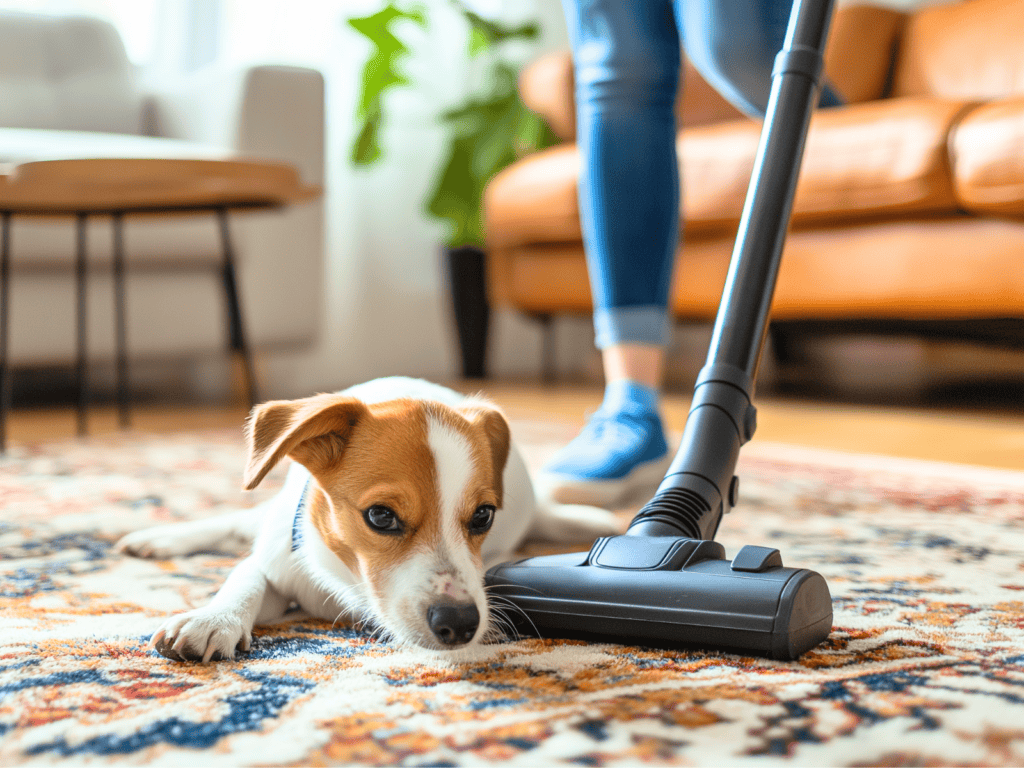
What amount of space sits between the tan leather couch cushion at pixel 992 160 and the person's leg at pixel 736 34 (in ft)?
3.39

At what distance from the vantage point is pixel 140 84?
331 cm

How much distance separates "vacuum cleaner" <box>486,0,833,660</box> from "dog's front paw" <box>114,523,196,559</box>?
45 centimetres

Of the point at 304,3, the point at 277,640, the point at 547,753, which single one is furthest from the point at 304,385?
the point at 547,753

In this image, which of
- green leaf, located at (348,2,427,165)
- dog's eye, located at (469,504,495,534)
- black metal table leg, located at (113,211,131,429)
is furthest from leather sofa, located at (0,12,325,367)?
dog's eye, located at (469,504,495,534)

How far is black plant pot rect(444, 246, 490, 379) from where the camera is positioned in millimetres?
3686

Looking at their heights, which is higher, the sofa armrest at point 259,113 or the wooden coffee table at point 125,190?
the sofa armrest at point 259,113

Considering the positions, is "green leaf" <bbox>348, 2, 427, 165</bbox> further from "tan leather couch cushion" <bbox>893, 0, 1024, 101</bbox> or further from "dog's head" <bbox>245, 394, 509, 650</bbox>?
"dog's head" <bbox>245, 394, 509, 650</bbox>

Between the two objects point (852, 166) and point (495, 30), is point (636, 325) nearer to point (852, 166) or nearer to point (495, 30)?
point (852, 166)

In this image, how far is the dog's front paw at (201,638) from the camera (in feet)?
2.57

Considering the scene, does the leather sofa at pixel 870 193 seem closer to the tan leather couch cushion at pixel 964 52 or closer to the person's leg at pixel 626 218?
the tan leather couch cushion at pixel 964 52

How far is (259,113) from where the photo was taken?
110 inches

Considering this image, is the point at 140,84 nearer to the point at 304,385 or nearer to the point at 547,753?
the point at 304,385

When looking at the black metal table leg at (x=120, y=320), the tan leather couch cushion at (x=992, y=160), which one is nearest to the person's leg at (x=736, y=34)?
the tan leather couch cushion at (x=992, y=160)

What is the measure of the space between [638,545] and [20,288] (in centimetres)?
224
